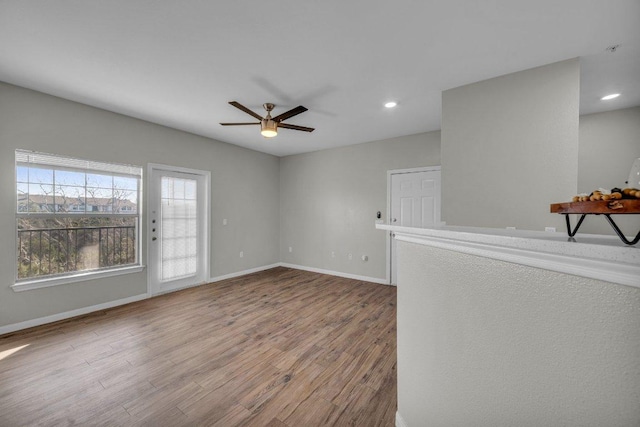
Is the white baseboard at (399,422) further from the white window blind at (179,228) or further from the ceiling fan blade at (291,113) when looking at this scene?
the white window blind at (179,228)

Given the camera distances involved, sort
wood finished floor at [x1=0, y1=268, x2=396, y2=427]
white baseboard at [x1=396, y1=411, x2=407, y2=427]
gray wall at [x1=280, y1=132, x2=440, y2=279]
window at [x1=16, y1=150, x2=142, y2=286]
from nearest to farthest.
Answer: white baseboard at [x1=396, y1=411, x2=407, y2=427] → wood finished floor at [x1=0, y1=268, x2=396, y2=427] → window at [x1=16, y1=150, x2=142, y2=286] → gray wall at [x1=280, y1=132, x2=440, y2=279]

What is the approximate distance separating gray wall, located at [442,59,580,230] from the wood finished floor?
5.46 feet

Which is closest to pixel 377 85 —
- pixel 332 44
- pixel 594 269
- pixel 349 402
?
pixel 332 44

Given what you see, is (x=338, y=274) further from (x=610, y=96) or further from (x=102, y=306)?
(x=610, y=96)

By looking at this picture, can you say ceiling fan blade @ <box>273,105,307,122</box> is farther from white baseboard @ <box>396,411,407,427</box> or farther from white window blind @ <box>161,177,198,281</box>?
white baseboard @ <box>396,411,407,427</box>

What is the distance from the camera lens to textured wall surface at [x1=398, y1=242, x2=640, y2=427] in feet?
1.51

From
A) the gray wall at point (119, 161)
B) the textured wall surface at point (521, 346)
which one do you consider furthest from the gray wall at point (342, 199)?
the textured wall surface at point (521, 346)

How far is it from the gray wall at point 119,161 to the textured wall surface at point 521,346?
3.97 m

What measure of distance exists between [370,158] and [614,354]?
4418 millimetres

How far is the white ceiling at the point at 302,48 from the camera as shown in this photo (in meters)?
1.63

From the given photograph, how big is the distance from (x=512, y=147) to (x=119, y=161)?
470cm

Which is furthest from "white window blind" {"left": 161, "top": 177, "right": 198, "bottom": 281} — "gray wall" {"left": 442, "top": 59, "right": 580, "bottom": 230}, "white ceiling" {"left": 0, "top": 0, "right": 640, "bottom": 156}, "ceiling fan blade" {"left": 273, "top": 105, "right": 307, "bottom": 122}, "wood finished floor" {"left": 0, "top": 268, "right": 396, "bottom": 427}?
"gray wall" {"left": 442, "top": 59, "right": 580, "bottom": 230}

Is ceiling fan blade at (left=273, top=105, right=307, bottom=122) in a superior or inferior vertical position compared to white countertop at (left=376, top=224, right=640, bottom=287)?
superior

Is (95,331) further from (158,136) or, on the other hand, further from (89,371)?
(158,136)
